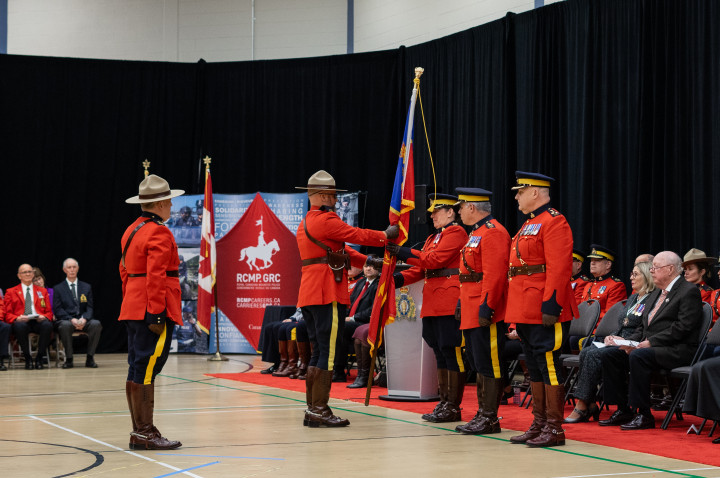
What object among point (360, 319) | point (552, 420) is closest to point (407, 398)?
point (360, 319)

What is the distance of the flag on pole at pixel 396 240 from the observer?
613 cm

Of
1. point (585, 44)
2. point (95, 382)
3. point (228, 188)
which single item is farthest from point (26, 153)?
point (585, 44)

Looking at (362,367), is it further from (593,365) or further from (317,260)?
(317,260)

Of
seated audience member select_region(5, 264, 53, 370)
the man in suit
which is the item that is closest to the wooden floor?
seated audience member select_region(5, 264, 53, 370)

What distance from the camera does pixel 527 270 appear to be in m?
5.33

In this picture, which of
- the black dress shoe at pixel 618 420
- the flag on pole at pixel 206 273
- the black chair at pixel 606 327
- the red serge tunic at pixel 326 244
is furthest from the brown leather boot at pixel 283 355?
the black dress shoe at pixel 618 420

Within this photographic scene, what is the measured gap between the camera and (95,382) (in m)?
9.40

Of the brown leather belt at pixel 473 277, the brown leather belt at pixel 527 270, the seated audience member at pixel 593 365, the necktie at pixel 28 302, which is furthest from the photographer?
the necktie at pixel 28 302

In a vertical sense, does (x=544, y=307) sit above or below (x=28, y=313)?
above

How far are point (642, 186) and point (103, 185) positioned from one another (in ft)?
27.2

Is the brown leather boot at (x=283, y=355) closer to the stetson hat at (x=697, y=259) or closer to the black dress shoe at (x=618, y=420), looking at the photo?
the stetson hat at (x=697, y=259)

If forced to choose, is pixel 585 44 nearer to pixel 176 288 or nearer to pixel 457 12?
pixel 457 12

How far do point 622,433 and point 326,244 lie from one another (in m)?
2.25

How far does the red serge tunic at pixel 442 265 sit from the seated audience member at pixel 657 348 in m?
1.17
